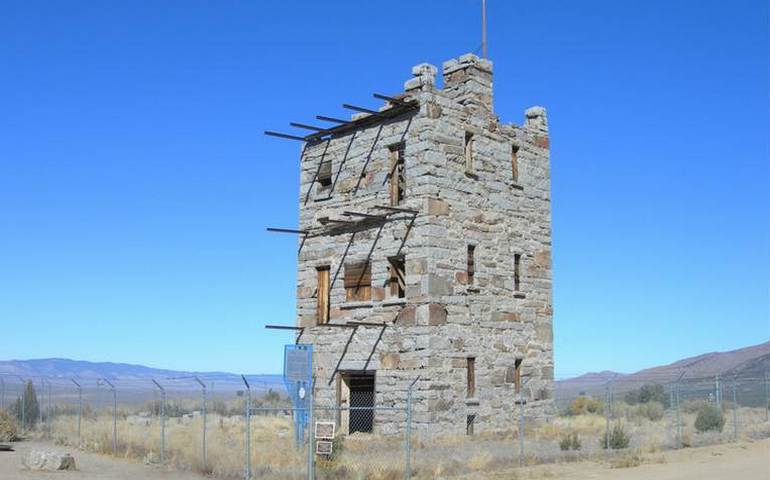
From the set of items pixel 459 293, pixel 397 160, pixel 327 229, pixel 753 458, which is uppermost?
pixel 397 160

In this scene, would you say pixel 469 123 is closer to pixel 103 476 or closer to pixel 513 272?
pixel 513 272

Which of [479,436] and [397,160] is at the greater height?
[397,160]

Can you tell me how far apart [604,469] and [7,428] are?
65.9 feet

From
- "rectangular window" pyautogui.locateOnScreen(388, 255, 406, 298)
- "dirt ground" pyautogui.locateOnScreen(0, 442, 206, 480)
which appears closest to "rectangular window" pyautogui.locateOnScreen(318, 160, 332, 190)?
"rectangular window" pyautogui.locateOnScreen(388, 255, 406, 298)

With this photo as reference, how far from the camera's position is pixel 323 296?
29.5 m

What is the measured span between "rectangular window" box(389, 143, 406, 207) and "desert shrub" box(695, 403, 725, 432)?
16214 mm

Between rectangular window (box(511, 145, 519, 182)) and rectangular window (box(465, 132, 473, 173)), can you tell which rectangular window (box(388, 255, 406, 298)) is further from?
rectangular window (box(511, 145, 519, 182))

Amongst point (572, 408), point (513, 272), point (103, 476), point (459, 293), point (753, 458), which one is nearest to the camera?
point (103, 476)

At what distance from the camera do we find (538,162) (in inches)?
1228

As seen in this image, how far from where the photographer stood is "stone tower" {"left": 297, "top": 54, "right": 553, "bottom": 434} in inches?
1032

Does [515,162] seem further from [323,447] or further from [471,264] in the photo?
[323,447]

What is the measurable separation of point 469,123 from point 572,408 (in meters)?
19.9

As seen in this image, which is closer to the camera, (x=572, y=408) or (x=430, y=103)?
(x=430, y=103)

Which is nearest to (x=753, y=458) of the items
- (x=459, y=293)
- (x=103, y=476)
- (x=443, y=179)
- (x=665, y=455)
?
(x=665, y=455)
